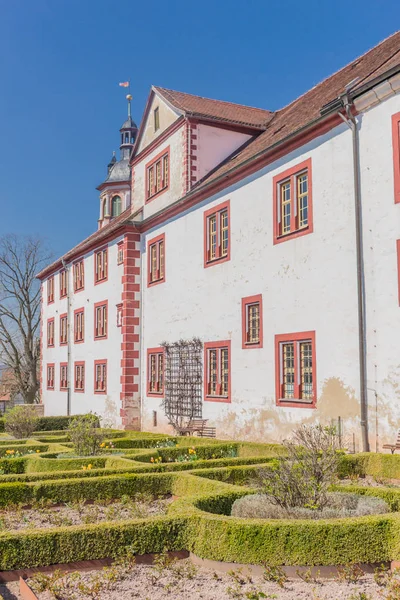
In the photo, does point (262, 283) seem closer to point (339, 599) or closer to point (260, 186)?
point (260, 186)

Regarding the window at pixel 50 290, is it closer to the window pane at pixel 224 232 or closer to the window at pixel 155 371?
the window at pixel 155 371

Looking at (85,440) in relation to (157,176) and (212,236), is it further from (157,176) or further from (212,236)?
(157,176)

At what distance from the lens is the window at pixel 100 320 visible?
31.4m

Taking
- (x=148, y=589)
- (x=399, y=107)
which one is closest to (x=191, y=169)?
(x=399, y=107)

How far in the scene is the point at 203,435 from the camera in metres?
21.5

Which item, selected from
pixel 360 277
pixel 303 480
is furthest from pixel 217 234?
pixel 303 480

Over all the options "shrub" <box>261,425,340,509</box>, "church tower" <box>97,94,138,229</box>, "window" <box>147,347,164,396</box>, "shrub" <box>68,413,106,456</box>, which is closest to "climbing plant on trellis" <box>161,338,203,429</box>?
"window" <box>147,347,164,396</box>

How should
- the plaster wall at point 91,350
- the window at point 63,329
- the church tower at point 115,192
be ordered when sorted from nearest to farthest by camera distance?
1. the plaster wall at point 91,350
2. the window at point 63,329
3. the church tower at point 115,192

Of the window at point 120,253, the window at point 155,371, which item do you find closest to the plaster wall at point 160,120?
the window at point 120,253

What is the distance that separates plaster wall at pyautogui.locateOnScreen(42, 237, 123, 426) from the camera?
29047mm

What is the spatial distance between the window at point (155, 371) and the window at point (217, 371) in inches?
149

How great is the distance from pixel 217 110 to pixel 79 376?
15107mm

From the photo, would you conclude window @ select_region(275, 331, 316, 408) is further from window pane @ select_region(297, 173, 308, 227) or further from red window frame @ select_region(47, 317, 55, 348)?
red window frame @ select_region(47, 317, 55, 348)

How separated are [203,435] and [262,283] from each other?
5.45m
